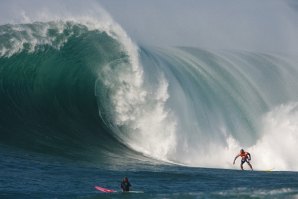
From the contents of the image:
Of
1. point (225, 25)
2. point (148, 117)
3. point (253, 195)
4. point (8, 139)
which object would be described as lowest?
point (253, 195)

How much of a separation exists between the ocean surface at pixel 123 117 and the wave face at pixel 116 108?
0.11ft

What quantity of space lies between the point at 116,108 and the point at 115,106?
0.07 m

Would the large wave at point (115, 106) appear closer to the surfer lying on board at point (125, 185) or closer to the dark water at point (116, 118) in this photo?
the dark water at point (116, 118)

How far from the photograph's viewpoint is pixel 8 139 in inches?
691

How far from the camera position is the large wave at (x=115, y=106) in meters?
19.4

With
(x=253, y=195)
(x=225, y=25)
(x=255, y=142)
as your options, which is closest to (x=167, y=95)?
(x=255, y=142)

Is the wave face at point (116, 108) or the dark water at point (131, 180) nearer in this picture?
the dark water at point (131, 180)

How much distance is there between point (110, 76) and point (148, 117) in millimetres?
1776

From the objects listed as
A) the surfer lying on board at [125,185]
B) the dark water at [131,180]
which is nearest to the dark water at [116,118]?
the dark water at [131,180]

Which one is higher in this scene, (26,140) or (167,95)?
(167,95)

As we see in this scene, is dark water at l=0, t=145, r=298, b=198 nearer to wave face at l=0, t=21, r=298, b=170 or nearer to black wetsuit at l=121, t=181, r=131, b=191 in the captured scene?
black wetsuit at l=121, t=181, r=131, b=191

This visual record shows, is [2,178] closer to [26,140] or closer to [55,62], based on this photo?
[26,140]

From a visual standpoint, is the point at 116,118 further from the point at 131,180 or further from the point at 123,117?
the point at 131,180

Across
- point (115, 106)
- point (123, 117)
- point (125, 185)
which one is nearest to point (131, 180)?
point (125, 185)
